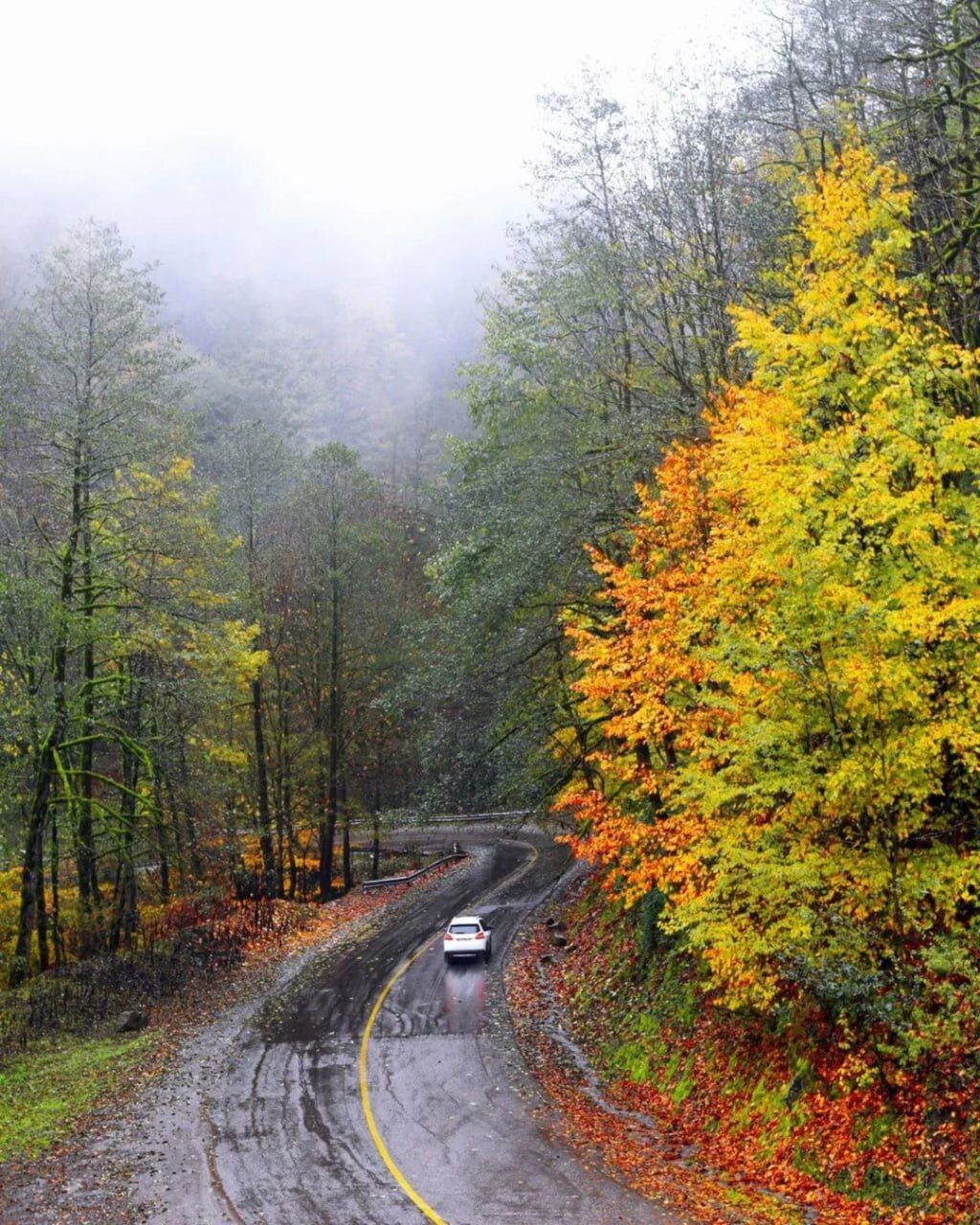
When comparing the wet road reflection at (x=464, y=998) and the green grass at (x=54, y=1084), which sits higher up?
the green grass at (x=54, y=1084)

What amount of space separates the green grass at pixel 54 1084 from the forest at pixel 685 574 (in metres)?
3.73

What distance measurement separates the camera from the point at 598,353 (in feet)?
71.5

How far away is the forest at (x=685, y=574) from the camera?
10883 mm

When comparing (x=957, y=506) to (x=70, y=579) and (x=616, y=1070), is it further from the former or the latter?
(x=70, y=579)

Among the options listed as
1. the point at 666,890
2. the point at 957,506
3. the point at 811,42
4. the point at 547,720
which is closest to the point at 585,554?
the point at 547,720

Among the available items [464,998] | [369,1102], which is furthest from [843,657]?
[464,998]

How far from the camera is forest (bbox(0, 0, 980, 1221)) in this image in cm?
1088

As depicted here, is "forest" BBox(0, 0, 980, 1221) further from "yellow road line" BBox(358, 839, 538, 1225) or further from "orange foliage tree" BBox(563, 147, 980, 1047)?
"yellow road line" BBox(358, 839, 538, 1225)

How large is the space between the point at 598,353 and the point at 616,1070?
14178 millimetres

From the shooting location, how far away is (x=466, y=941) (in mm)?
25594

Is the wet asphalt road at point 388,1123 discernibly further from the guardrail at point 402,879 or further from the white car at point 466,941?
the guardrail at point 402,879

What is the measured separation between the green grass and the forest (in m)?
3.73

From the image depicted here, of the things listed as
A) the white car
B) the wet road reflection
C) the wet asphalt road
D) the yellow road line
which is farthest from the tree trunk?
the wet road reflection

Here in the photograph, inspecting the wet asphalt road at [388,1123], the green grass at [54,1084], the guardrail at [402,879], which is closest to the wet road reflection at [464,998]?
the wet asphalt road at [388,1123]
